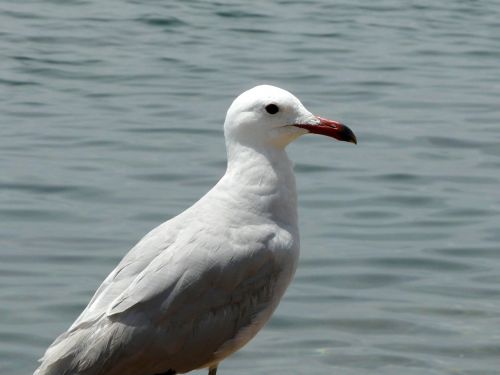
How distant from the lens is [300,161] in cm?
1086

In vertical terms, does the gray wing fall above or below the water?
above

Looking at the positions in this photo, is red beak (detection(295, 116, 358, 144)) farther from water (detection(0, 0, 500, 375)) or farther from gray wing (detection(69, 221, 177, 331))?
water (detection(0, 0, 500, 375))

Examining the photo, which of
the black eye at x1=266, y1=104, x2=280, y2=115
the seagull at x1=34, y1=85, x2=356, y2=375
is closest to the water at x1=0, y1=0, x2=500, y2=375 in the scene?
the seagull at x1=34, y1=85, x2=356, y2=375

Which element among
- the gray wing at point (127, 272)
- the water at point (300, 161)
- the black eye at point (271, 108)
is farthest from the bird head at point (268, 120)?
the water at point (300, 161)

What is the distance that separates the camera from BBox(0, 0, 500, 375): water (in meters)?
8.10

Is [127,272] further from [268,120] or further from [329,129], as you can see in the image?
[329,129]

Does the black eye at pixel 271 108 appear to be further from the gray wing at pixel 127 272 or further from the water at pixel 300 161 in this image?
the water at pixel 300 161

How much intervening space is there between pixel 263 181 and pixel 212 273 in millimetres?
487

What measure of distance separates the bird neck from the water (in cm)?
134

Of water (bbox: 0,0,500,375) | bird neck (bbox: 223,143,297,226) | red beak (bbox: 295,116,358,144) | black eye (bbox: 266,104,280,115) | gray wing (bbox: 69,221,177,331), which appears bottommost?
water (bbox: 0,0,500,375)

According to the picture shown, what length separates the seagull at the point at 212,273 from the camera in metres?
6.10

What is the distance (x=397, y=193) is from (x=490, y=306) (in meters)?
1.96

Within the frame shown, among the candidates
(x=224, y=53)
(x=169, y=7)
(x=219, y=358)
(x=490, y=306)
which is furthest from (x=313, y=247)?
(x=169, y=7)

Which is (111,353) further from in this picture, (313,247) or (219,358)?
(313,247)
